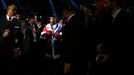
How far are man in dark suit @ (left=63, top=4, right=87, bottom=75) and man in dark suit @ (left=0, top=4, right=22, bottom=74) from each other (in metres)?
1.24

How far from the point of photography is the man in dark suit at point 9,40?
6473 millimetres

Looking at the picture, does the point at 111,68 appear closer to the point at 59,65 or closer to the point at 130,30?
the point at 130,30

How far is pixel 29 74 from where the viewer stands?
28.4 ft

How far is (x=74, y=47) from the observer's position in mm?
5832

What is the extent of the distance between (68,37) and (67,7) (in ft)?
2.75

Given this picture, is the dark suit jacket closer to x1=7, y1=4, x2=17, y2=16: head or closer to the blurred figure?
x1=7, y1=4, x2=17, y2=16: head

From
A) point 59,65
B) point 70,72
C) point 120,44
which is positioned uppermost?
point 120,44

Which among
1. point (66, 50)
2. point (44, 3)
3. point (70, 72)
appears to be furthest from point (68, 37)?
point (44, 3)

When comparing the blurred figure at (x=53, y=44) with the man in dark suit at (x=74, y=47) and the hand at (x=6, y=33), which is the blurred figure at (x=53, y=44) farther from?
the man in dark suit at (x=74, y=47)

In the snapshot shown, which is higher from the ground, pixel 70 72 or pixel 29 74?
pixel 70 72

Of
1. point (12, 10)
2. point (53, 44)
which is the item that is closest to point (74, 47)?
point (12, 10)

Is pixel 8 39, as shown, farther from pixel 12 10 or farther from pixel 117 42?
pixel 117 42

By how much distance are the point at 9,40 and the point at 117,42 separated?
2.95 m

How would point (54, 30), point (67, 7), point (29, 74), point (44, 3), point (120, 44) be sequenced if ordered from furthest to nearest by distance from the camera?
1. point (44, 3)
2. point (54, 30)
3. point (29, 74)
4. point (67, 7)
5. point (120, 44)
